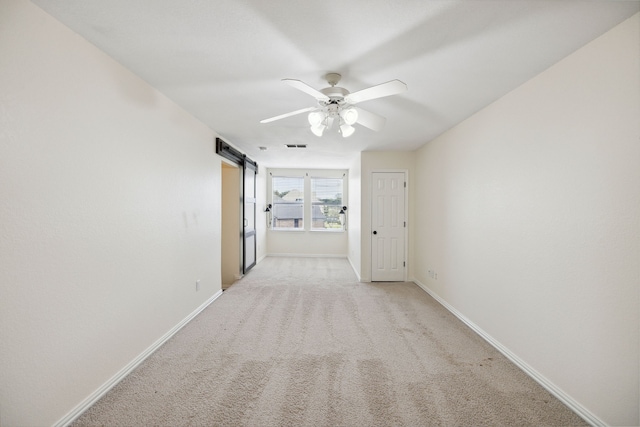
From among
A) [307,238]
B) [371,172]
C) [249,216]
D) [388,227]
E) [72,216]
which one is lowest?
[307,238]

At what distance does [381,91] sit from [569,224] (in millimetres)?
1582

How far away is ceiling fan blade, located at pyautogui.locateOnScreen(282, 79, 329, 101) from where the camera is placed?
1582 millimetres

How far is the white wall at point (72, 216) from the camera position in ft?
4.22

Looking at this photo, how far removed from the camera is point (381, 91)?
169 cm

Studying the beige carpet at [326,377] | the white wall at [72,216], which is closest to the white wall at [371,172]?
the beige carpet at [326,377]

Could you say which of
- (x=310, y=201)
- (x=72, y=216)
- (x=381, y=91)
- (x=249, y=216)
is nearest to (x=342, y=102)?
(x=381, y=91)

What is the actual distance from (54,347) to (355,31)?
8.39 feet

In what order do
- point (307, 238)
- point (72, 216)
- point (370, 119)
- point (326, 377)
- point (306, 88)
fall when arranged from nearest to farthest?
point (72, 216) < point (306, 88) < point (326, 377) < point (370, 119) < point (307, 238)

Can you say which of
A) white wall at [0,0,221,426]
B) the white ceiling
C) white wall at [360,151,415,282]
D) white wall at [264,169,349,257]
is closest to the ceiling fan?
the white ceiling

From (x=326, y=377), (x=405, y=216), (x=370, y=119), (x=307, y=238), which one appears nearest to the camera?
(x=326, y=377)

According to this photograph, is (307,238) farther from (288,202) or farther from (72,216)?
(72,216)

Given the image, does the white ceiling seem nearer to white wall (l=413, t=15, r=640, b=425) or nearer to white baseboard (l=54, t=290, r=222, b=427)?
white wall (l=413, t=15, r=640, b=425)

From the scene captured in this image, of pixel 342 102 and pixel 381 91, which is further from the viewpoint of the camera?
pixel 342 102

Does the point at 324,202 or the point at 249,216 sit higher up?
the point at 324,202
